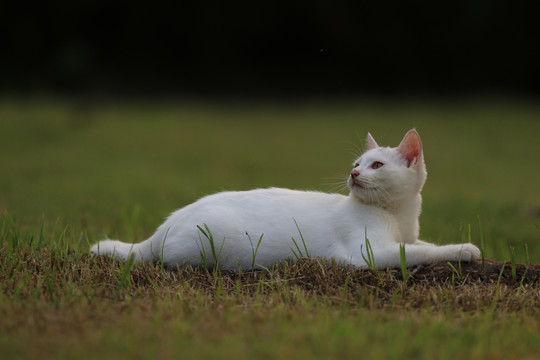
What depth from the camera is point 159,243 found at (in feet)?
11.5

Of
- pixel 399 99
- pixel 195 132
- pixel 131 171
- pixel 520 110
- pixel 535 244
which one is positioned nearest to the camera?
pixel 535 244

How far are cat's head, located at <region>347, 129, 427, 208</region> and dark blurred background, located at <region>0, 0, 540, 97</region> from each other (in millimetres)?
14633

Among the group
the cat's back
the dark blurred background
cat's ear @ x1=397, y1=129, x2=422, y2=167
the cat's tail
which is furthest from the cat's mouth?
the dark blurred background

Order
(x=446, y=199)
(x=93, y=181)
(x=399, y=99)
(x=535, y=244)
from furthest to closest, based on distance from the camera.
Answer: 1. (x=399, y=99)
2. (x=93, y=181)
3. (x=446, y=199)
4. (x=535, y=244)

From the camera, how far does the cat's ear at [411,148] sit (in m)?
3.44

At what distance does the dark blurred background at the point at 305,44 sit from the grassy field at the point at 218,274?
3764 mm

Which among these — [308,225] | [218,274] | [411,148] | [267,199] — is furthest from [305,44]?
[218,274]

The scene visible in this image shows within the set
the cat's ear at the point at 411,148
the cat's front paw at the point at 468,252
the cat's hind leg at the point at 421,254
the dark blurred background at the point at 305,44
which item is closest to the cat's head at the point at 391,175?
the cat's ear at the point at 411,148

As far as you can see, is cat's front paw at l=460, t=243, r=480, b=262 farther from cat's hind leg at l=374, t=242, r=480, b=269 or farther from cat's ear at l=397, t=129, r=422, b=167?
cat's ear at l=397, t=129, r=422, b=167

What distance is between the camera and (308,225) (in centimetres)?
338

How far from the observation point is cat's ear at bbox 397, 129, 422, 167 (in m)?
3.44

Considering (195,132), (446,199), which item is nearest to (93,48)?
(195,132)

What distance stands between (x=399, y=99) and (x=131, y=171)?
417 inches

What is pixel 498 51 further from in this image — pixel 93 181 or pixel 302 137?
pixel 93 181
